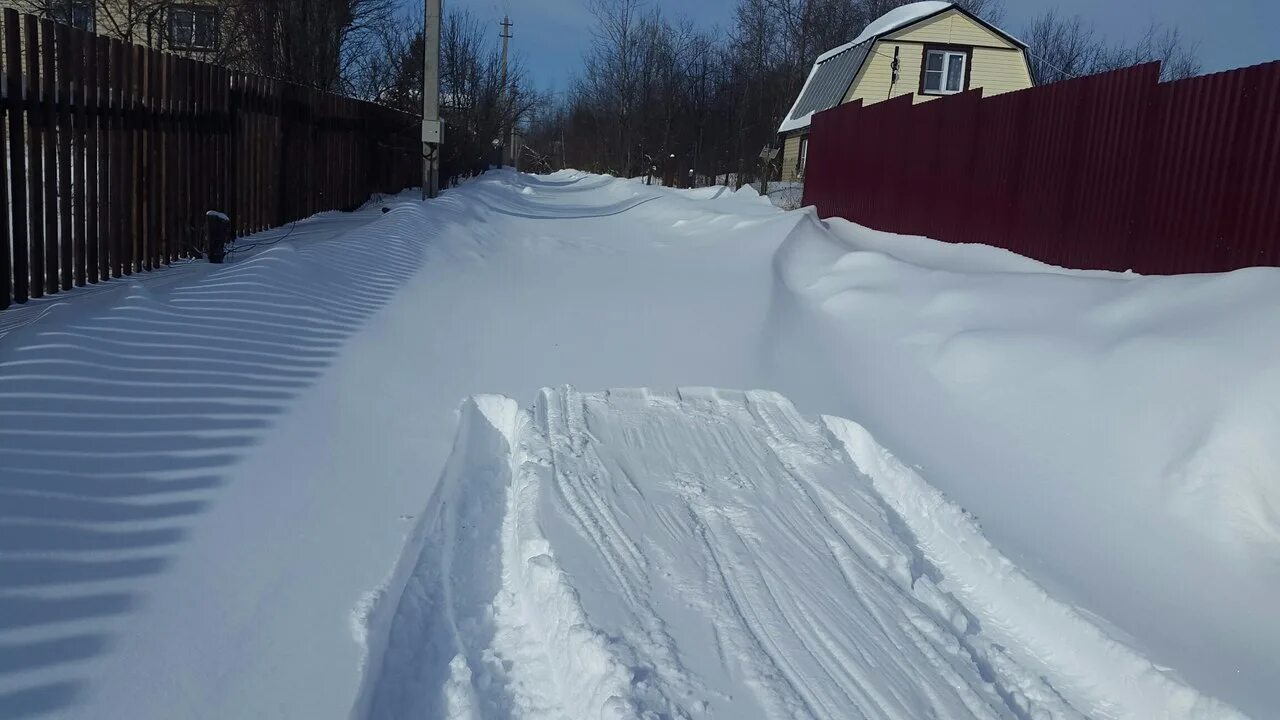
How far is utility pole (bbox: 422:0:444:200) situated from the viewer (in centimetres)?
1831

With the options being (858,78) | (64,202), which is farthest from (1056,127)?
(858,78)

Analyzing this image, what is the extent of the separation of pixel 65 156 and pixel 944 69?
100 ft

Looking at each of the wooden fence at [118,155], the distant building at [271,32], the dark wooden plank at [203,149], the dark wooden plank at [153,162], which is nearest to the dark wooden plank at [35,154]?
the wooden fence at [118,155]

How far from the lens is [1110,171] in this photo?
7.51m

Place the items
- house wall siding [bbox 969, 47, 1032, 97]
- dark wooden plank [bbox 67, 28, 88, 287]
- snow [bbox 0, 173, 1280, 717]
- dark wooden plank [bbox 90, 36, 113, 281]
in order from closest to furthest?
snow [bbox 0, 173, 1280, 717], dark wooden plank [bbox 67, 28, 88, 287], dark wooden plank [bbox 90, 36, 113, 281], house wall siding [bbox 969, 47, 1032, 97]

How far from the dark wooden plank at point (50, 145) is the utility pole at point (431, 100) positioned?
12045 mm

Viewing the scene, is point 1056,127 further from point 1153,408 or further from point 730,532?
point 730,532

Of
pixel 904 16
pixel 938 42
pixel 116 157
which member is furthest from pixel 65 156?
pixel 938 42

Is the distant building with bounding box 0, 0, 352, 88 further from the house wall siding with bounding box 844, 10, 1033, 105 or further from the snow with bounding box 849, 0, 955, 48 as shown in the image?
the snow with bounding box 849, 0, 955, 48

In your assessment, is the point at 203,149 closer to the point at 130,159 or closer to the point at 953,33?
the point at 130,159

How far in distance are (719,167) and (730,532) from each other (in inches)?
1684

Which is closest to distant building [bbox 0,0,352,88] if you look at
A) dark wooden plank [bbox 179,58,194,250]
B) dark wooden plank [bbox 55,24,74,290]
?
dark wooden plank [bbox 179,58,194,250]

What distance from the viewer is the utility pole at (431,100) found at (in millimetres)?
18312

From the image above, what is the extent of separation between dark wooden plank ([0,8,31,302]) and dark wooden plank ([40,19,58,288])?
0.22 metres
